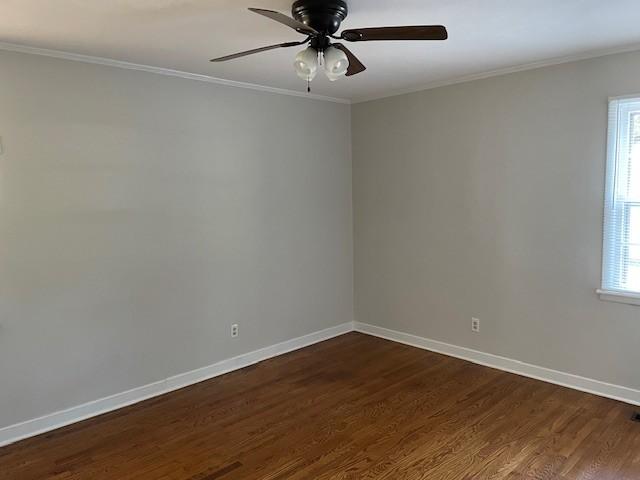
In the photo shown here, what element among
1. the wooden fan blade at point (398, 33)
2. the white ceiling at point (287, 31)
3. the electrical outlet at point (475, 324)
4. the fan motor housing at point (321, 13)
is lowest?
the electrical outlet at point (475, 324)

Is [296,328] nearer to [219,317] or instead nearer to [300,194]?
[219,317]

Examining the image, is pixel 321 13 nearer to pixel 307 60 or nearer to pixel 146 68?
pixel 307 60

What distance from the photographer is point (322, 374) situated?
13.3ft

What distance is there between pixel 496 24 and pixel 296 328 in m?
3.13

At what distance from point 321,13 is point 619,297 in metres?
2.80

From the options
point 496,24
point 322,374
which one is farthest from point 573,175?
point 322,374

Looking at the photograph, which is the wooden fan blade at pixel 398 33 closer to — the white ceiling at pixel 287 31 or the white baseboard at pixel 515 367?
the white ceiling at pixel 287 31

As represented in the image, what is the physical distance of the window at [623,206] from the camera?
3273 millimetres

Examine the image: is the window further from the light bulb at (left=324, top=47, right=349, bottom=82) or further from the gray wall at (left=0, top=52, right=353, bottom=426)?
the gray wall at (left=0, top=52, right=353, bottom=426)

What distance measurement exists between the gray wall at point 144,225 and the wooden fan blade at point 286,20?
1808 mm

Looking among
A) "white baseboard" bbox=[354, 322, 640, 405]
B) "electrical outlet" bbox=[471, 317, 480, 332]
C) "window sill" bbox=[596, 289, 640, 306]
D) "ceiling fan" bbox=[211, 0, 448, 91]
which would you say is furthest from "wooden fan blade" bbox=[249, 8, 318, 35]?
"white baseboard" bbox=[354, 322, 640, 405]

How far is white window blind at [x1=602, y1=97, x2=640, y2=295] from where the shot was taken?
327 centimetres

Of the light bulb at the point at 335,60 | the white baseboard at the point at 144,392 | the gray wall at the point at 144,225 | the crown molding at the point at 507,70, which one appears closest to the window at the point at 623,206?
the crown molding at the point at 507,70

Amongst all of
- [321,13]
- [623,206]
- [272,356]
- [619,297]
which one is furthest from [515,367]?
[321,13]
